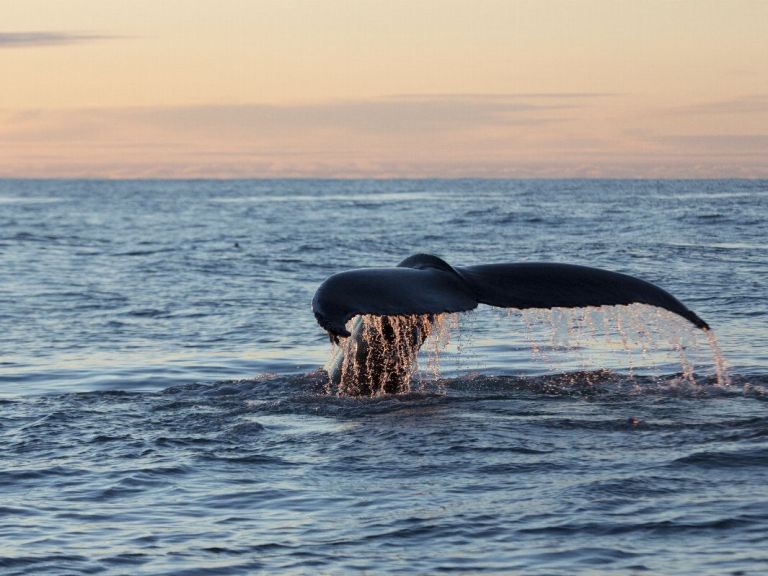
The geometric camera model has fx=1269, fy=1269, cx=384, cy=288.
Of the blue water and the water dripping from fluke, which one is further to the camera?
the water dripping from fluke

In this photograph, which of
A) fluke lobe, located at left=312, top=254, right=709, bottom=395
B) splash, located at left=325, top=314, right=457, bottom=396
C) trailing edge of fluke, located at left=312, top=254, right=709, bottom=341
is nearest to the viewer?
fluke lobe, located at left=312, top=254, right=709, bottom=395

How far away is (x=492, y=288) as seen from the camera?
7.59m

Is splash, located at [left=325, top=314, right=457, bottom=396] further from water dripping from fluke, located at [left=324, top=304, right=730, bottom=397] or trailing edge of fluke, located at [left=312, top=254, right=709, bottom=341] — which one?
trailing edge of fluke, located at [left=312, top=254, right=709, bottom=341]

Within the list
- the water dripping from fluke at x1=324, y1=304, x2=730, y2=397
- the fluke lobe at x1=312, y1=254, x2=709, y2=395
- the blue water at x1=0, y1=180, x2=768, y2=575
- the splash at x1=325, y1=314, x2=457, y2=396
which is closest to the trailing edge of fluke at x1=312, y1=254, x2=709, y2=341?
the fluke lobe at x1=312, y1=254, x2=709, y2=395

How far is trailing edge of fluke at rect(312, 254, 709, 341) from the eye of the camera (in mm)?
6930

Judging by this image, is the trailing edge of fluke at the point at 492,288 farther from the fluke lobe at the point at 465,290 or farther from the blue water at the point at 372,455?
the blue water at the point at 372,455

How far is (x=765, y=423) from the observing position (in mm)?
8391

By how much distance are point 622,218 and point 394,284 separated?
3616 cm

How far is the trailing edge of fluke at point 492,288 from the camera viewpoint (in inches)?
273

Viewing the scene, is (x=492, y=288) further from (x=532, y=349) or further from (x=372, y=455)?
(x=532, y=349)

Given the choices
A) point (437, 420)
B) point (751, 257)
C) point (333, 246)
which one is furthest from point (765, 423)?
point (333, 246)

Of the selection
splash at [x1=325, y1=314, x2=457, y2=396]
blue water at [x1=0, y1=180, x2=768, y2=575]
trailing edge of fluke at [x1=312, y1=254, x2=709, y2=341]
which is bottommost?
blue water at [x1=0, y1=180, x2=768, y2=575]

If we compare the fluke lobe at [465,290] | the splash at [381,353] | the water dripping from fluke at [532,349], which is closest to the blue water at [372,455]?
the water dripping from fluke at [532,349]

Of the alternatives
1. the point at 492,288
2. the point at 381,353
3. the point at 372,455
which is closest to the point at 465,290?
the point at 492,288
